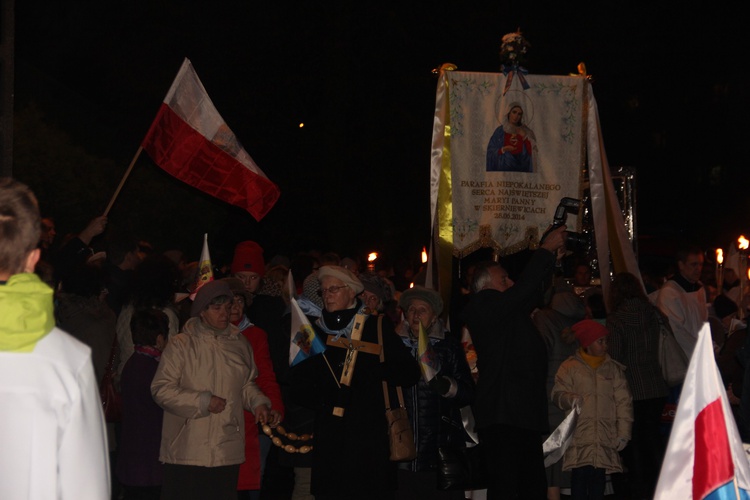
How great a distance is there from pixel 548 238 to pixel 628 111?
53163 mm

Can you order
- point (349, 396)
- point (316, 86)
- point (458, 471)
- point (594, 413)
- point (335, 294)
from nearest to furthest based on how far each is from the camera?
1. point (349, 396)
2. point (335, 294)
3. point (458, 471)
4. point (594, 413)
5. point (316, 86)

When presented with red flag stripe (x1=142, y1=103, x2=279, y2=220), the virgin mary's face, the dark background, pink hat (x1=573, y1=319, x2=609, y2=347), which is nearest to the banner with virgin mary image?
the virgin mary's face

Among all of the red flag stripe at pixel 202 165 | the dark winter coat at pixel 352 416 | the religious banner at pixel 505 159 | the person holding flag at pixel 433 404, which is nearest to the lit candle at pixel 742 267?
the religious banner at pixel 505 159

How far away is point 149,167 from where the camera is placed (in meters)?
23.0

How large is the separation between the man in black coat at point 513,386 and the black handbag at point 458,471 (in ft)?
0.34

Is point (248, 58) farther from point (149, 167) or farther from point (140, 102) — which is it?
point (149, 167)

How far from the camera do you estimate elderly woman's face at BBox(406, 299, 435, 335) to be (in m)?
7.87

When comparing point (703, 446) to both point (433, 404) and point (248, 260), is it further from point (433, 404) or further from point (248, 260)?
point (248, 260)

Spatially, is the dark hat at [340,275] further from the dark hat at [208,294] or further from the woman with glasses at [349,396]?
the dark hat at [208,294]

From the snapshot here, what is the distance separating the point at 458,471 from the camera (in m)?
7.43

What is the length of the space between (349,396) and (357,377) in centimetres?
17

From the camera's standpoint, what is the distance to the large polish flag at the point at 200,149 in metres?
9.29

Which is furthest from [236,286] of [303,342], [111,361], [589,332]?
[589,332]

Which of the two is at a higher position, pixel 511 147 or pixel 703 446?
pixel 511 147
